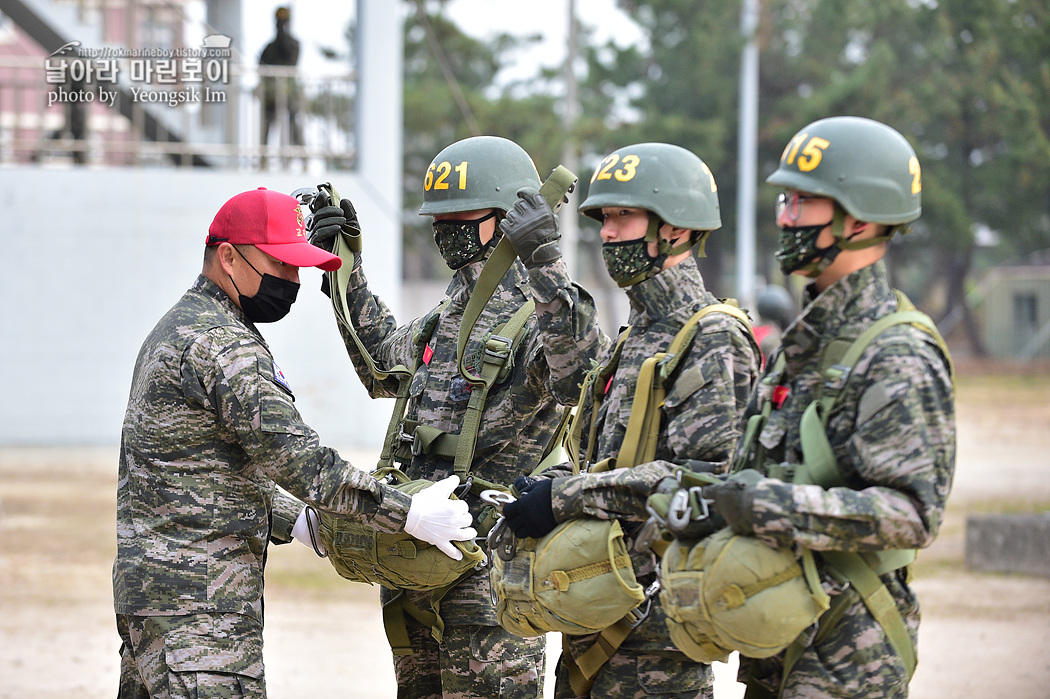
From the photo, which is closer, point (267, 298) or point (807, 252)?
point (807, 252)

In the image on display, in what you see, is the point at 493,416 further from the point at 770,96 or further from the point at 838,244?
the point at 770,96

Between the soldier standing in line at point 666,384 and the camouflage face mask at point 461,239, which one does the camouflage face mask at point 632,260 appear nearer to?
the soldier standing in line at point 666,384

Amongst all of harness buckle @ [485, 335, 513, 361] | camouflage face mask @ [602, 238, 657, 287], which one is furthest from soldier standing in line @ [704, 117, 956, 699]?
harness buckle @ [485, 335, 513, 361]

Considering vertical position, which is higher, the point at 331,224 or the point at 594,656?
the point at 331,224

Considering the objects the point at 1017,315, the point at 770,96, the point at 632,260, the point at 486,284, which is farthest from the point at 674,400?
the point at 1017,315

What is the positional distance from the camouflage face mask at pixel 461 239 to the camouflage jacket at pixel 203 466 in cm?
97

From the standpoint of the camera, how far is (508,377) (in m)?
4.16

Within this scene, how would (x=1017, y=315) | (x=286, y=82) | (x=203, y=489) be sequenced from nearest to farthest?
(x=203, y=489) < (x=286, y=82) < (x=1017, y=315)

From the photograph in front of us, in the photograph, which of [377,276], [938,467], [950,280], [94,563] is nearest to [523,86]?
[950,280]

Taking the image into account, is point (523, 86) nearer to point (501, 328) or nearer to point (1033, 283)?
point (1033, 283)

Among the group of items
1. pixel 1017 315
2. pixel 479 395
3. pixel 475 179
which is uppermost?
pixel 475 179

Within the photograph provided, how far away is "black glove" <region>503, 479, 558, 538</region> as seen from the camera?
11.0 feet

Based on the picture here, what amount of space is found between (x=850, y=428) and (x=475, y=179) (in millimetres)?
1929

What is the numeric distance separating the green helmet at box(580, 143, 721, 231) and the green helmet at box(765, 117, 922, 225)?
0.51m
